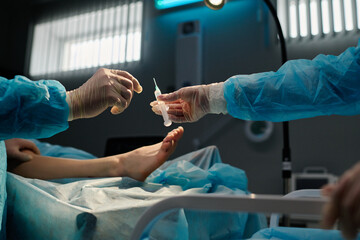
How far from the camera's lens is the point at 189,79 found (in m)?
2.79

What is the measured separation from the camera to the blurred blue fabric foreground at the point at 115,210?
91cm

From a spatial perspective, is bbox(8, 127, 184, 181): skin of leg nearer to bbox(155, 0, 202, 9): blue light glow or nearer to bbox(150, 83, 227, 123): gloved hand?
bbox(150, 83, 227, 123): gloved hand

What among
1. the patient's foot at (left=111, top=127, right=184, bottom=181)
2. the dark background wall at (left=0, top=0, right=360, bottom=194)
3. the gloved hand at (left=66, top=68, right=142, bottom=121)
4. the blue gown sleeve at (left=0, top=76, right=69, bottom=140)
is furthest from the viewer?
the dark background wall at (left=0, top=0, right=360, bottom=194)

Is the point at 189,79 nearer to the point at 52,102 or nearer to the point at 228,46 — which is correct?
the point at 228,46

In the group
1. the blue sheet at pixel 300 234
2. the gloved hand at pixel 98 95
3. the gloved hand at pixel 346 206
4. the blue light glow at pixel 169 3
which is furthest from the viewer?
the blue light glow at pixel 169 3

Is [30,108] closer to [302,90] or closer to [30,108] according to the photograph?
[30,108]

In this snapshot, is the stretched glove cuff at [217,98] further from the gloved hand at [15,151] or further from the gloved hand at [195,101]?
the gloved hand at [15,151]

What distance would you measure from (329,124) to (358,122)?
0.62 ft

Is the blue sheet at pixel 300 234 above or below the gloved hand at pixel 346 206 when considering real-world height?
below

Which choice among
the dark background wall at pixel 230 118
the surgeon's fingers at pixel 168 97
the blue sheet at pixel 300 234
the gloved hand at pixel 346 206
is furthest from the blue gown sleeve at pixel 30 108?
the dark background wall at pixel 230 118

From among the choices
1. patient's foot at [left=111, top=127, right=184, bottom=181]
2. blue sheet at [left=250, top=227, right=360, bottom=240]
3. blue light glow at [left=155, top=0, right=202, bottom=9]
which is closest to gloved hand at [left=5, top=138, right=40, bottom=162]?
patient's foot at [left=111, top=127, right=184, bottom=181]

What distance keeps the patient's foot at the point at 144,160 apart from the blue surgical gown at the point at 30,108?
429mm

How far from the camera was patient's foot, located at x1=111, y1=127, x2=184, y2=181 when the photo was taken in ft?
4.25

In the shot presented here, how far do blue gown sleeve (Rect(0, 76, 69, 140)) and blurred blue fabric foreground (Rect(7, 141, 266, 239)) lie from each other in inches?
8.9
